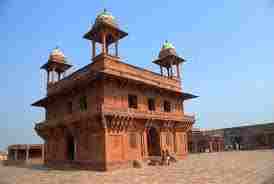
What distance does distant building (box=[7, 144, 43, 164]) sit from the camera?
36.1 m

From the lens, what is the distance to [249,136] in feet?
146

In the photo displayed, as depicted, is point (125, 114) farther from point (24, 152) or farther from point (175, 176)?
point (24, 152)

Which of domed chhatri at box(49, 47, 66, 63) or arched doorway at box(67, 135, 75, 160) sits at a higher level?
domed chhatri at box(49, 47, 66, 63)

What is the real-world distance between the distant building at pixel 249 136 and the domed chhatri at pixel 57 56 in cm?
3141

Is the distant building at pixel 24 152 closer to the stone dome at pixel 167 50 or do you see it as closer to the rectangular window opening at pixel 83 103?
the rectangular window opening at pixel 83 103

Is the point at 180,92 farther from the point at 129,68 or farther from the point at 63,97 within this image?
the point at 63,97

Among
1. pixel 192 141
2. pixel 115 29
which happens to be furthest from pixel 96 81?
pixel 192 141

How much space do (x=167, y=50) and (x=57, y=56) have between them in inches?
513

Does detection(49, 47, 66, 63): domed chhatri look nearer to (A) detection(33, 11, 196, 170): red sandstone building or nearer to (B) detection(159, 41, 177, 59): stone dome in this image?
(A) detection(33, 11, 196, 170): red sandstone building

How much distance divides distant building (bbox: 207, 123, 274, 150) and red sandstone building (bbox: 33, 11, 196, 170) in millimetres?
20762

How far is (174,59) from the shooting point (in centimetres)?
3031

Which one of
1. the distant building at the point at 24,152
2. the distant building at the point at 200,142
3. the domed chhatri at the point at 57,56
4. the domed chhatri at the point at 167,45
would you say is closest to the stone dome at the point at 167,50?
the domed chhatri at the point at 167,45

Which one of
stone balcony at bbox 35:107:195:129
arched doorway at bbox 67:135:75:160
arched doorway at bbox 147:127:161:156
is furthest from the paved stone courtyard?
arched doorway at bbox 147:127:161:156

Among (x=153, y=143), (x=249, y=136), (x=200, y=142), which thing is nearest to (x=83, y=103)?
(x=153, y=143)
